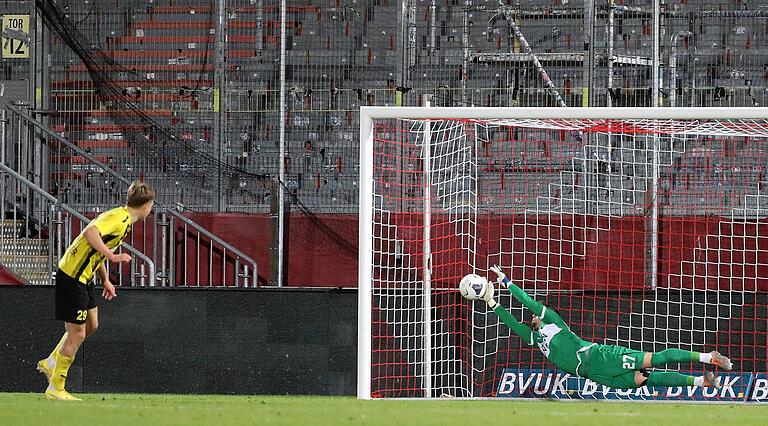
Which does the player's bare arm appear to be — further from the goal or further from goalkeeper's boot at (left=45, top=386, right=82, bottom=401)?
the goal

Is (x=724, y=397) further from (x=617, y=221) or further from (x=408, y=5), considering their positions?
(x=408, y=5)

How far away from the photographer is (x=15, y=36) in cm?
1292

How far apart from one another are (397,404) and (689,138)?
5275mm

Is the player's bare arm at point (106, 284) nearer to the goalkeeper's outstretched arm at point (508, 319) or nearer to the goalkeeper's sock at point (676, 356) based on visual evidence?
the goalkeeper's outstretched arm at point (508, 319)

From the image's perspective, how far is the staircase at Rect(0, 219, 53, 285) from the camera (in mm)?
10969

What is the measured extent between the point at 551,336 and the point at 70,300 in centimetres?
340

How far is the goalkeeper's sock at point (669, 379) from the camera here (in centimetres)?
819

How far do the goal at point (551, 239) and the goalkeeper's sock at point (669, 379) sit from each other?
2.99ft

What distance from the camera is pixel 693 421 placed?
6160mm

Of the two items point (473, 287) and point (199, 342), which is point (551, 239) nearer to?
point (473, 287)

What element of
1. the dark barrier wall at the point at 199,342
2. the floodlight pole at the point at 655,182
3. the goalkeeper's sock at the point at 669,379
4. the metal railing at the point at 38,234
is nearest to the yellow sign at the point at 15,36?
the metal railing at the point at 38,234

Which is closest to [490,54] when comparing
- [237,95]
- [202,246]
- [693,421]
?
[237,95]

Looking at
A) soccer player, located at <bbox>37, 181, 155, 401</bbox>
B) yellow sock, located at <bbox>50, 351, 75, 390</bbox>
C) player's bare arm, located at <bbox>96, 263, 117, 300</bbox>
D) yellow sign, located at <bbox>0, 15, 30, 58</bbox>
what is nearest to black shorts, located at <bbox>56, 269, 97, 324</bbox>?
soccer player, located at <bbox>37, 181, 155, 401</bbox>

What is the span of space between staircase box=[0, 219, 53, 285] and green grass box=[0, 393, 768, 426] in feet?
12.2
